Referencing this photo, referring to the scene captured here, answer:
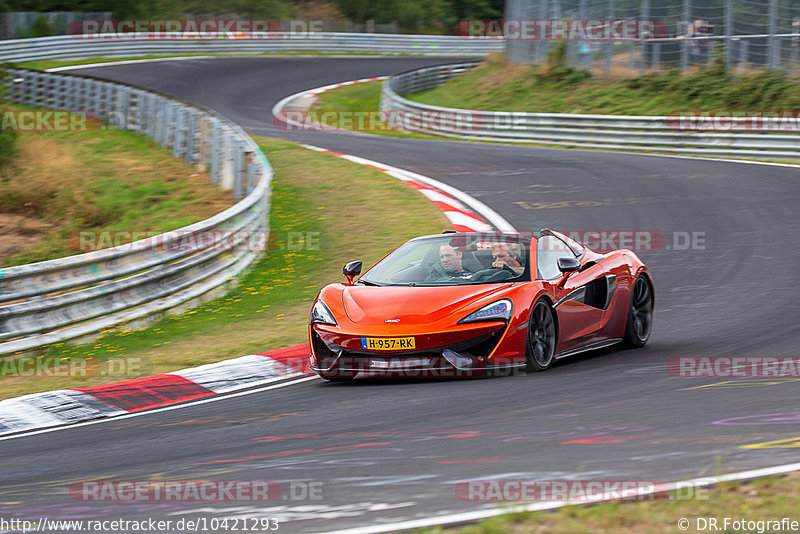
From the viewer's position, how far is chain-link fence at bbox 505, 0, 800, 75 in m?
25.1

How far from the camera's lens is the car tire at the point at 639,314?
912 centimetres

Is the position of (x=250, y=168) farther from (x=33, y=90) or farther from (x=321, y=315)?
(x=33, y=90)

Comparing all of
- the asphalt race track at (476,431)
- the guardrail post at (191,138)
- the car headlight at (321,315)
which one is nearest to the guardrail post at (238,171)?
the guardrail post at (191,138)

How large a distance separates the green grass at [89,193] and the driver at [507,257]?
8.04 m

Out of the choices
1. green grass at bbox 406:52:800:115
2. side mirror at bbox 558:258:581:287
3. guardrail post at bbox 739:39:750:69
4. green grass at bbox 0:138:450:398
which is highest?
guardrail post at bbox 739:39:750:69

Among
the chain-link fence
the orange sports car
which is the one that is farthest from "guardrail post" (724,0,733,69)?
the orange sports car

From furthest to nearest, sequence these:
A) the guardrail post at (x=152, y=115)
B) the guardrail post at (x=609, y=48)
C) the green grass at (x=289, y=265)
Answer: the guardrail post at (x=609, y=48)
the guardrail post at (x=152, y=115)
the green grass at (x=289, y=265)

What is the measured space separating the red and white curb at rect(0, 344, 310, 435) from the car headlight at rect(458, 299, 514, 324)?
1.82 m

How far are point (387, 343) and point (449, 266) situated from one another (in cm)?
113

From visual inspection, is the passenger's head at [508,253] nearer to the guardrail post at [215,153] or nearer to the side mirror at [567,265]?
the side mirror at [567,265]

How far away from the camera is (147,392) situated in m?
8.39

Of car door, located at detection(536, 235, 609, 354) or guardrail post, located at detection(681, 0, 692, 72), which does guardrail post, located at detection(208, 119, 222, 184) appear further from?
guardrail post, located at detection(681, 0, 692, 72)

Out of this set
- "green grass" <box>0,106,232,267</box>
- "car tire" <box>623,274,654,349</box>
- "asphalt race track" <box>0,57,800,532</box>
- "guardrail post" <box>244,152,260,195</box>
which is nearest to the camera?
"asphalt race track" <box>0,57,800,532</box>

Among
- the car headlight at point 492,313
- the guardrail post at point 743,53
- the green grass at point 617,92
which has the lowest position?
the car headlight at point 492,313
